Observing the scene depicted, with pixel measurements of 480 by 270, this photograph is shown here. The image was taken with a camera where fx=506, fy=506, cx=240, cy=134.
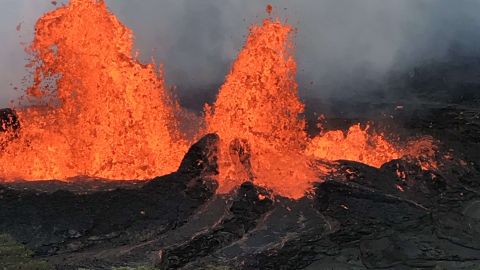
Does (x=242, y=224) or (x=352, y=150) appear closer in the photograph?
(x=242, y=224)

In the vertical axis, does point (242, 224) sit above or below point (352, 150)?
below

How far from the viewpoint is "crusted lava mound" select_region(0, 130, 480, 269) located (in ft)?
69.8

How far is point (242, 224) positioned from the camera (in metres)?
24.5

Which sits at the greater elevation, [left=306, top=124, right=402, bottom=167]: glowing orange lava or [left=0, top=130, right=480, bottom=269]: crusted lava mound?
[left=306, top=124, right=402, bottom=167]: glowing orange lava

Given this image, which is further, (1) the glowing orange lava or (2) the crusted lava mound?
(1) the glowing orange lava

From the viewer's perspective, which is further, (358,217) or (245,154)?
(245,154)

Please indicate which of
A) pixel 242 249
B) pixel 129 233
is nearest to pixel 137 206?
pixel 129 233

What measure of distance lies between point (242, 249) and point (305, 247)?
279cm

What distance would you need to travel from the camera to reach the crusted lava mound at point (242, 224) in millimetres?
21266

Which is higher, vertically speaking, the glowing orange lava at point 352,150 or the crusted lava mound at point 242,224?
the glowing orange lava at point 352,150

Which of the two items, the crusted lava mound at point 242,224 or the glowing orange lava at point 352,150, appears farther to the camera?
the glowing orange lava at point 352,150

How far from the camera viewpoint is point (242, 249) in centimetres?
2217

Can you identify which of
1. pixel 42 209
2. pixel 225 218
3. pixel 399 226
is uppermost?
pixel 42 209

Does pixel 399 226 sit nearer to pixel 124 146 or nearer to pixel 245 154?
pixel 245 154
